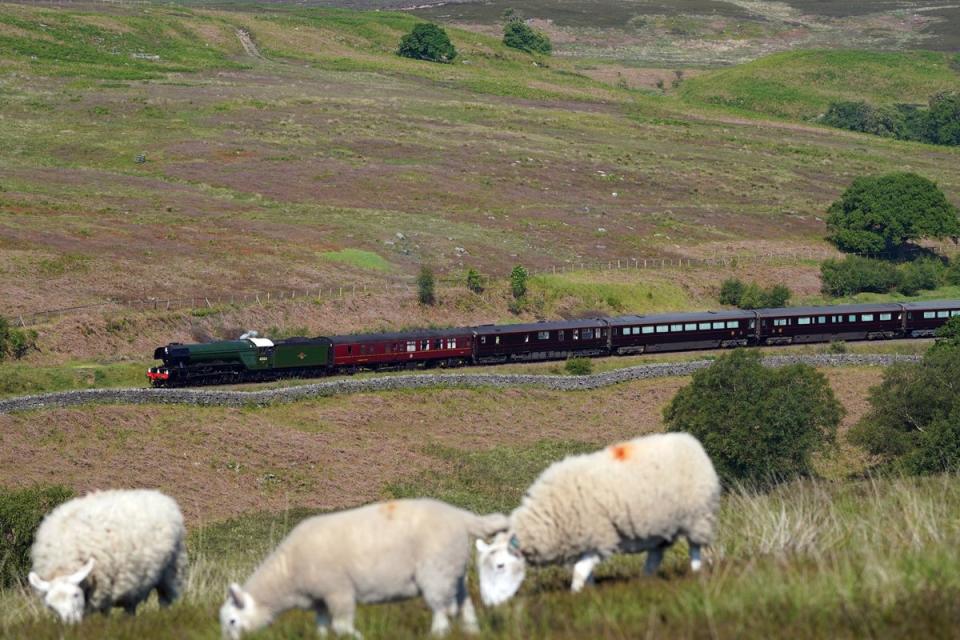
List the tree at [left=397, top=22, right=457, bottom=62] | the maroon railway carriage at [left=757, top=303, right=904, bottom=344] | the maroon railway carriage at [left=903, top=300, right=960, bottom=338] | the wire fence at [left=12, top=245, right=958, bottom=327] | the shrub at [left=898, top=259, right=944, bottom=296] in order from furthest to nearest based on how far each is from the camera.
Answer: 1. the tree at [left=397, top=22, right=457, bottom=62]
2. the shrub at [left=898, top=259, right=944, bottom=296]
3. the maroon railway carriage at [left=903, top=300, right=960, bottom=338]
4. the maroon railway carriage at [left=757, top=303, right=904, bottom=344]
5. the wire fence at [left=12, top=245, right=958, bottom=327]

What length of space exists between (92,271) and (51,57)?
8829 cm

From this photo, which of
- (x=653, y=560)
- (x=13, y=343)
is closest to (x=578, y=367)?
(x=13, y=343)

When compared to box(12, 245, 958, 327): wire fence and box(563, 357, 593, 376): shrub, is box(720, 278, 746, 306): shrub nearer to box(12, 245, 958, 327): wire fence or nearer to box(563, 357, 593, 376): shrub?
box(12, 245, 958, 327): wire fence

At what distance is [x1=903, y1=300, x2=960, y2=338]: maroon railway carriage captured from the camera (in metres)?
83.9

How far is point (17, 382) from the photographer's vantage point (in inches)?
2447

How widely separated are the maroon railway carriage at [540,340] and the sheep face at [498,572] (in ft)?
191

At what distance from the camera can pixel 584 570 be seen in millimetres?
15688

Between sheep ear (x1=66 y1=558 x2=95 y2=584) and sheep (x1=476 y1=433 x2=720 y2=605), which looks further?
sheep ear (x1=66 y1=558 x2=95 y2=584)

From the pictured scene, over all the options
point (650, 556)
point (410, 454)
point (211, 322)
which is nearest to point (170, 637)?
point (650, 556)

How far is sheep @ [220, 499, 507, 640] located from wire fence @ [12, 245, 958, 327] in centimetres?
5915

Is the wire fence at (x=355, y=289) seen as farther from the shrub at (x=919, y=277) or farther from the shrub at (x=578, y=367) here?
the shrub at (x=578, y=367)

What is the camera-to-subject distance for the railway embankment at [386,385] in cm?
5991

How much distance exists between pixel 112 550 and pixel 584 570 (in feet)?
19.3

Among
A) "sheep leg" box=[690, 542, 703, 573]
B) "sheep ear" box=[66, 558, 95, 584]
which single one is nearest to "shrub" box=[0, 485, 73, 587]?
"sheep ear" box=[66, 558, 95, 584]
